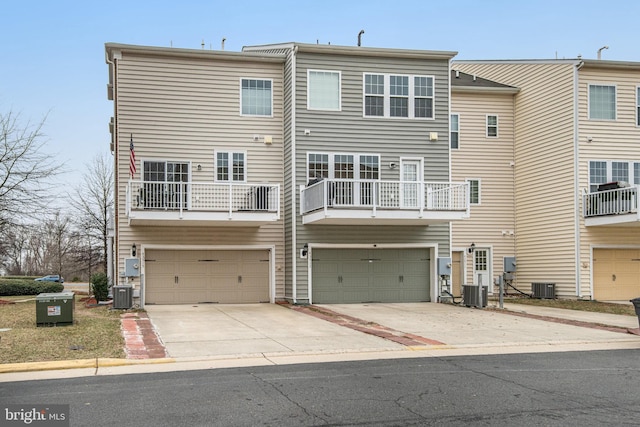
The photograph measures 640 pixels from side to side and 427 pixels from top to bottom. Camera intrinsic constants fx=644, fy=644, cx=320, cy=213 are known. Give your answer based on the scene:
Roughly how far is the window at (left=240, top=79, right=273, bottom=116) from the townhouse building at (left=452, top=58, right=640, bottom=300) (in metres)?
11.0

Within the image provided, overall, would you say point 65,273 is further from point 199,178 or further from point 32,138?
point 199,178

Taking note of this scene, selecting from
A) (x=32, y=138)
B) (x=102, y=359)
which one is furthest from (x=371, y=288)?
(x=32, y=138)

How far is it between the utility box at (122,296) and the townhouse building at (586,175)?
15.8m

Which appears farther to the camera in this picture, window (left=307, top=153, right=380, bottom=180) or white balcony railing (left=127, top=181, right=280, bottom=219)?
window (left=307, top=153, right=380, bottom=180)

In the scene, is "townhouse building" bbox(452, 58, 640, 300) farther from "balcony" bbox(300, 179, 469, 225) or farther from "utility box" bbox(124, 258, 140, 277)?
"utility box" bbox(124, 258, 140, 277)

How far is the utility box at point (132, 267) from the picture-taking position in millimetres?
20938

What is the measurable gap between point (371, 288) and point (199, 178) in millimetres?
7112

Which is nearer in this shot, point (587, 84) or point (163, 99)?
point (163, 99)

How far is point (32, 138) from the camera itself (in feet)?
87.3

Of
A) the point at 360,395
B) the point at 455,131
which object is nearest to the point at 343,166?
the point at 455,131

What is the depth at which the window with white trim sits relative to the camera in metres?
24.1

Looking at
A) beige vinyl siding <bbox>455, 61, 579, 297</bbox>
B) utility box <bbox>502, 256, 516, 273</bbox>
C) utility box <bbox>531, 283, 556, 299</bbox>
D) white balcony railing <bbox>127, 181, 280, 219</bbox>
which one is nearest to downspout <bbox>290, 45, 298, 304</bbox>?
white balcony railing <bbox>127, 181, 280, 219</bbox>

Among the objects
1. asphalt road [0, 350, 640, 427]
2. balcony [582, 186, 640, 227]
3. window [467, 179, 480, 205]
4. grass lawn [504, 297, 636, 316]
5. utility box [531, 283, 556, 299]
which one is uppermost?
window [467, 179, 480, 205]

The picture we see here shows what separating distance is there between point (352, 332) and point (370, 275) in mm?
8055
